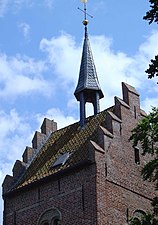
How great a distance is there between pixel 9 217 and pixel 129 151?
6.06m

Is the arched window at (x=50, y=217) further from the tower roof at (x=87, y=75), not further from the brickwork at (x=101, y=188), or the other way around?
the tower roof at (x=87, y=75)

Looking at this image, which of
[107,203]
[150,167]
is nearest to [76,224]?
[107,203]

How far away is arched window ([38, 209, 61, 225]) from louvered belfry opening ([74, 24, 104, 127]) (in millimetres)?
5453

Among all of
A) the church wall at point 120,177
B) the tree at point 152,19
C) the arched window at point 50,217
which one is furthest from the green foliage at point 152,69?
the arched window at point 50,217

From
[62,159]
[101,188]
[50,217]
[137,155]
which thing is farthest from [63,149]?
[101,188]

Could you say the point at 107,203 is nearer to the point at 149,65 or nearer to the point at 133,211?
the point at 133,211

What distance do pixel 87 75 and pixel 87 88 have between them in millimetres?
1036

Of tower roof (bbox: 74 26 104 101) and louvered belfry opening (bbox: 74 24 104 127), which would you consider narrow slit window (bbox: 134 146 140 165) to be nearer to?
louvered belfry opening (bbox: 74 24 104 127)

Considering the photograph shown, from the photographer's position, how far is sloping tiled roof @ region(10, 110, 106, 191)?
2905cm

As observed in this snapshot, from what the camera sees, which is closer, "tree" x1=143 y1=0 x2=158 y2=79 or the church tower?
"tree" x1=143 y1=0 x2=158 y2=79

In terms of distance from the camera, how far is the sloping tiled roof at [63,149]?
29.0 metres

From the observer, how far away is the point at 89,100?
33.2 metres

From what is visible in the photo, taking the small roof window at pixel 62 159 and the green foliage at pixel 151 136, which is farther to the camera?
the small roof window at pixel 62 159

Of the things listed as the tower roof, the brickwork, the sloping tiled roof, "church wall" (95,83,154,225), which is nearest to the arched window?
the brickwork
